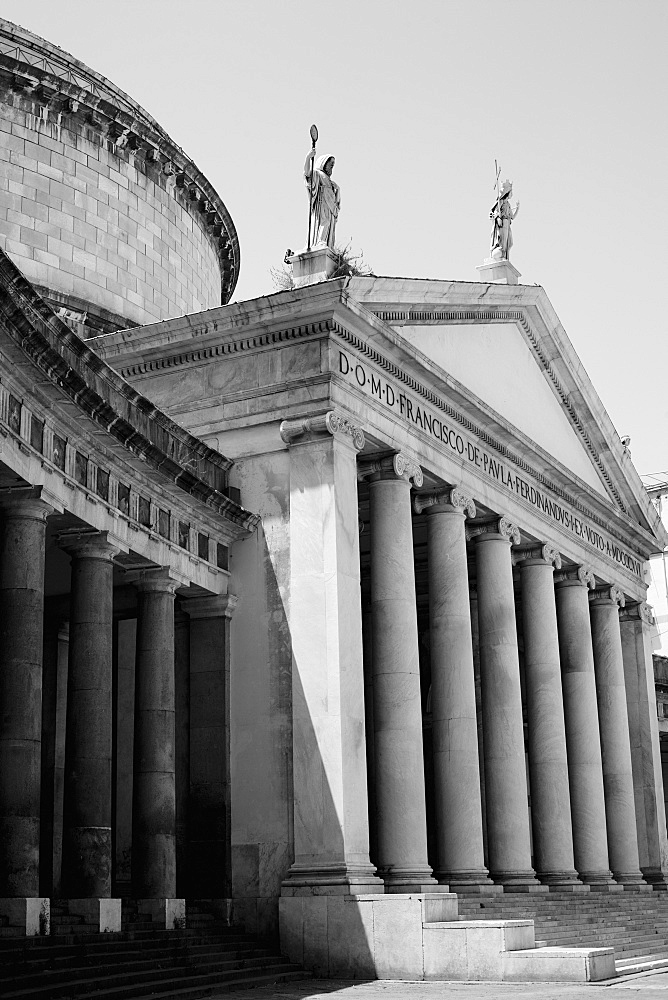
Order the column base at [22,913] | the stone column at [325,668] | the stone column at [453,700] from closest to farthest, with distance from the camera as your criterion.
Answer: the column base at [22,913] → the stone column at [325,668] → the stone column at [453,700]

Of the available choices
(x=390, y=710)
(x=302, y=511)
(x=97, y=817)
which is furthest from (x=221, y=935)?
(x=302, y=511)

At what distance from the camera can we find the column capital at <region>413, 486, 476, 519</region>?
2928 centimetres

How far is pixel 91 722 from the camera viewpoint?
20844 millimetres

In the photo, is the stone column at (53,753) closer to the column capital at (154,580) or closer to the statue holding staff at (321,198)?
the column capital at (154,580)

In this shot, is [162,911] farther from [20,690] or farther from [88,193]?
[88,193]

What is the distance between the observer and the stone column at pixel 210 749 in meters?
24.2

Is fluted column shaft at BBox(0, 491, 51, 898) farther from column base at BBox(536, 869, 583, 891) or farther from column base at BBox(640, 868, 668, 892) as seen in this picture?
column base at BBox(640, 868, 668, 892)

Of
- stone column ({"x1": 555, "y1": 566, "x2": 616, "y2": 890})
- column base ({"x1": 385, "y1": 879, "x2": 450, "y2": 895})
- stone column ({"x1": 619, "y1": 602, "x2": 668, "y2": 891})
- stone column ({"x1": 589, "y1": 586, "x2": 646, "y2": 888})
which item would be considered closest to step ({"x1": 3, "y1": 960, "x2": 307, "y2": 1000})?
column base ({"x1": 385, "y1": 879, "x2": 450, "y2": 895})

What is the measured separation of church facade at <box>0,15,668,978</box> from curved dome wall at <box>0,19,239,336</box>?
0.28 ft

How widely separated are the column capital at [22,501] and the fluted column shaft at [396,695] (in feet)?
30.1

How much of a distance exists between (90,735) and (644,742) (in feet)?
81.5

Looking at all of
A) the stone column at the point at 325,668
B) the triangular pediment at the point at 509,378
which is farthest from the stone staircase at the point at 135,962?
the triangular pediment at the point at 509,378

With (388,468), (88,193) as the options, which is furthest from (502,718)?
(88,193)

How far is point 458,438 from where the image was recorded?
99.1 ft
